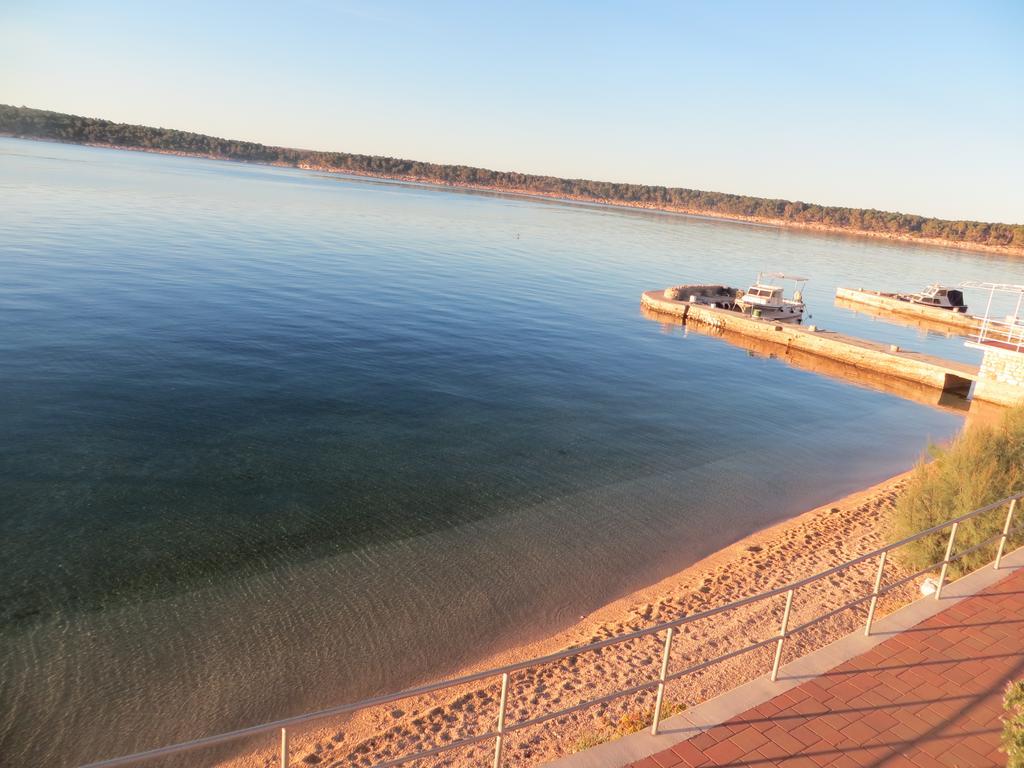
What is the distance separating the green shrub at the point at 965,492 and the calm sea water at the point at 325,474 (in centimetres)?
403

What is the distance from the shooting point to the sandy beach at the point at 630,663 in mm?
8125

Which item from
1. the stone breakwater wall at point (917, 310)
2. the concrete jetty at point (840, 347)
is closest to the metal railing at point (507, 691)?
the concrete jetty at point (840, 347)

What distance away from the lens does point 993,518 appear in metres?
10.8

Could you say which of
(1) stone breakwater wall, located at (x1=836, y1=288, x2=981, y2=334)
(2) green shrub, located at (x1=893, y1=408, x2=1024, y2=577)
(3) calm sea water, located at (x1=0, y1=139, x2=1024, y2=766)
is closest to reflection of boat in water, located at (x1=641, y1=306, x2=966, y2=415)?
(3) calm sea water, located at (x1=0, y1=139, x2=1024, y2=766)

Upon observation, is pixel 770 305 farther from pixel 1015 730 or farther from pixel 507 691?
pixel 1015 730

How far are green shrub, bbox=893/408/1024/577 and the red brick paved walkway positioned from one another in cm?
328

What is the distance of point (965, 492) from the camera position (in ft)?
37.4

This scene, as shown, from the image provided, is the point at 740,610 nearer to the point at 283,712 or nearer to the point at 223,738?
the point at 283,712

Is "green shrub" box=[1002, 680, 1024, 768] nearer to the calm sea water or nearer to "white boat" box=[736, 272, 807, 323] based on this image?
the calm sea water

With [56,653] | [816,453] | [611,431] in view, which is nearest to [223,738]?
[56,653]

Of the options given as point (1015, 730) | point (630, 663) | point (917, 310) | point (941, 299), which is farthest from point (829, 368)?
point (1015, 730)

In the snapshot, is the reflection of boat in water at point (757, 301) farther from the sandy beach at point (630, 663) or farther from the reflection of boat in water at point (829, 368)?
the sandy beach at point (630, 663)

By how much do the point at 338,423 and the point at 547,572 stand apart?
30.7ft

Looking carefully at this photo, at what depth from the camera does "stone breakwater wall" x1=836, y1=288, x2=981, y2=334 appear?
5694 centimetres
